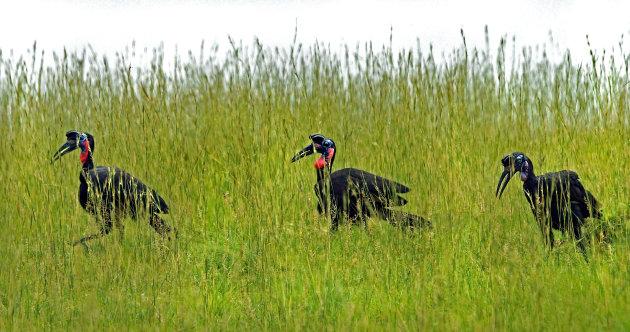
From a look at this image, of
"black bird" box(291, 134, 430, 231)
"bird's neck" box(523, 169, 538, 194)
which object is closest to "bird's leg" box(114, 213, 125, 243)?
"black bird" box(291, 134, 430, 231)

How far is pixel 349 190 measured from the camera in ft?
16.5

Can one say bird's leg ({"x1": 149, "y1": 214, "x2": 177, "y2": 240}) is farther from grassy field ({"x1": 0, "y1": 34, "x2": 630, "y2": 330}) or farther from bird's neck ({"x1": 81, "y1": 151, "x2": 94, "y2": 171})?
bird's neck ({"x1": 81, "y1": 151, "x2": 94, "y2": 171})

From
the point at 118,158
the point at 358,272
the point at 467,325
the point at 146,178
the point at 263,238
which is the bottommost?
the point at 467,325

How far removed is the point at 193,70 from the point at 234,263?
3668 millimetres

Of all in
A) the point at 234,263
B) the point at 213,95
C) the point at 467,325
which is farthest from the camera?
the point at 213,95

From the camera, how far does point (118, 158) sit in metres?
6.05

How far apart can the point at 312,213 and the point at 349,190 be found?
0.39 meters

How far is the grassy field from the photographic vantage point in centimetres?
328

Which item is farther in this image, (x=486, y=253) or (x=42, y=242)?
(x=42, y=242)

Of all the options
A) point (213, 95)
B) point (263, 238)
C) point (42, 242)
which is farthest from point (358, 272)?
point (213, 95)

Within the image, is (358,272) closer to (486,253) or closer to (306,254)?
(306,254)

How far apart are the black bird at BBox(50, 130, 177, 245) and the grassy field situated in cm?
13

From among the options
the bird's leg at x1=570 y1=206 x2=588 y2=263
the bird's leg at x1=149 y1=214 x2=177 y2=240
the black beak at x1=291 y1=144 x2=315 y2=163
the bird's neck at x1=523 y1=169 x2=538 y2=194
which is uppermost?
the black beak at x1=291 y1=144 x2=315 y2=163

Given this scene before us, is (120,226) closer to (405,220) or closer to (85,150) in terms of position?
(85,150)
